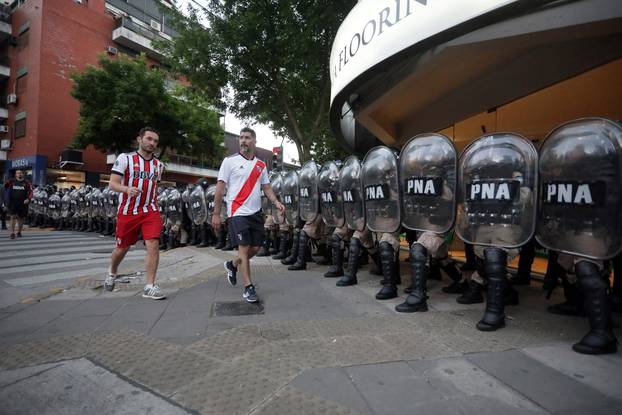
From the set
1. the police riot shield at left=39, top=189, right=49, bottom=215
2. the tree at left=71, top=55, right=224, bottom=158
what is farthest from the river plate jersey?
the tree at left=71, top=55, right=224, bottom=158

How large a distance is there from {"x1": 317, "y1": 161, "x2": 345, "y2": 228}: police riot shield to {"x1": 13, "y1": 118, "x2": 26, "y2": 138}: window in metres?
29.0

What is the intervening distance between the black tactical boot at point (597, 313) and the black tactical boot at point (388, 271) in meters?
1.60

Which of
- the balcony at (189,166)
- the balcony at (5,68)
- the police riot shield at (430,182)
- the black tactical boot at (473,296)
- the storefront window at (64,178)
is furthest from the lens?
the balcony at (189,166)

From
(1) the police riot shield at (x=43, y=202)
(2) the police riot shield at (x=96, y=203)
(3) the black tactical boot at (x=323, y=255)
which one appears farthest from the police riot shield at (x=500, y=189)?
(1) the police riot shield at (x=43, y=202)

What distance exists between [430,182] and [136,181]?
3115mm

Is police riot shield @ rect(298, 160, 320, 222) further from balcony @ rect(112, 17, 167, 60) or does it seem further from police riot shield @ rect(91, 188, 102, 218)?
balcony @ rect(112, 17, 167, 60)

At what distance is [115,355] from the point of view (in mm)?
2314

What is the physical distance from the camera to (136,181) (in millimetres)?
3895

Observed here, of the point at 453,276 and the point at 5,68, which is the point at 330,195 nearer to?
the point at 453,276

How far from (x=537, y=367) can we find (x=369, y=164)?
2.37 metres

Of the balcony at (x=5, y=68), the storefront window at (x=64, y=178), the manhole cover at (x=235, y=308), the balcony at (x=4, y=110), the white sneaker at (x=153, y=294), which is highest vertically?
the balcony at (x=5, y=68)

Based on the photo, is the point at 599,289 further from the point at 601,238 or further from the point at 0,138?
the point at 0,138

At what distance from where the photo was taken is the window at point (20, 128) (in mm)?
24977

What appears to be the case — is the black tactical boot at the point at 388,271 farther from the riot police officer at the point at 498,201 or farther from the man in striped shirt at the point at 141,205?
the man in striped shirt at the point at 141,205
